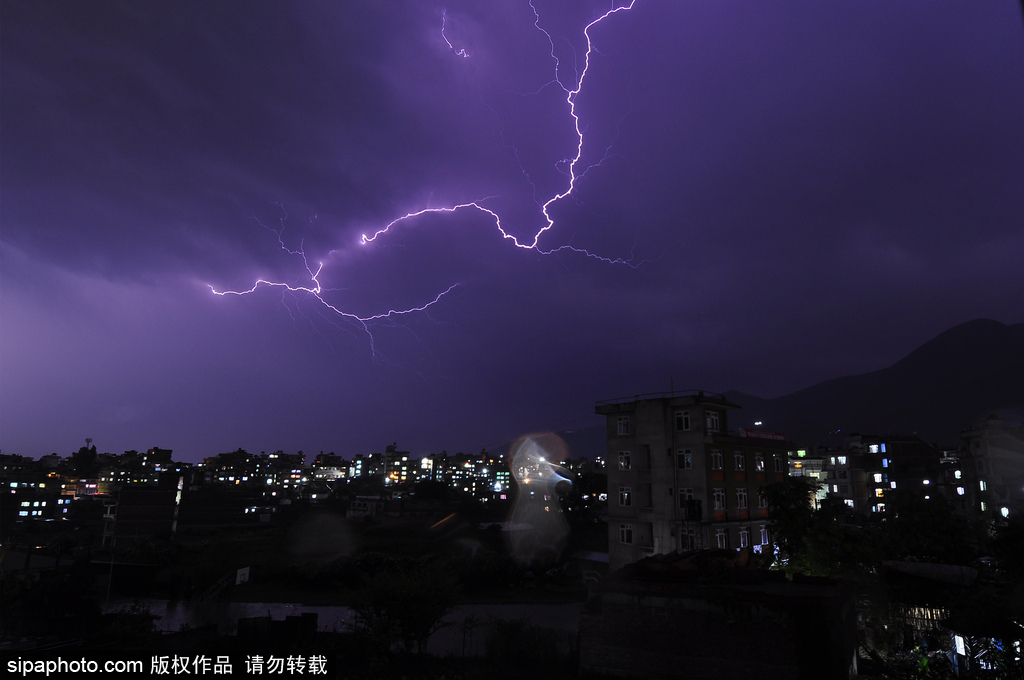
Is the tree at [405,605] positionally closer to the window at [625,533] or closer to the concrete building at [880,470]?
the window at [625,533]

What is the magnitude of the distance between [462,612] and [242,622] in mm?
17753

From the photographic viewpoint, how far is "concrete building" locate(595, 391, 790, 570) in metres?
26.1

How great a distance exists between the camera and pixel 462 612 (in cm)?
3030

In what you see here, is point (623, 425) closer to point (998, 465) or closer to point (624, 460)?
point (624, 460)

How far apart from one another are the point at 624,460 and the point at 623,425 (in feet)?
6.37

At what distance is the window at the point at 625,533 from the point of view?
2781 centimetres

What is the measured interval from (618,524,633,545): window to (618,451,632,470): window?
300cm

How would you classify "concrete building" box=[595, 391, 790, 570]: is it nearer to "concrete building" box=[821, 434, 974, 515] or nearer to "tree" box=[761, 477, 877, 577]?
"tree" box=[761, 477, 877, 577]

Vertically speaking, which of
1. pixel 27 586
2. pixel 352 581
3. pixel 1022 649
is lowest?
pixel 352 581

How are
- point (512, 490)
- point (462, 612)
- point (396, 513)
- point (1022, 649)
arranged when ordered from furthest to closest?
point (512, 490)
point (396, 513)
point (462, 612)
point (1022, 649)

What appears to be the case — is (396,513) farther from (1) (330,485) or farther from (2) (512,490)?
(1) (330,485)

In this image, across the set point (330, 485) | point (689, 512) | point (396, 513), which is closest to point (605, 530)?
point (396, 513)

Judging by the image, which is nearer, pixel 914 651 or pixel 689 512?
pixel 914 651

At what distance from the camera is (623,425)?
97.0ft
